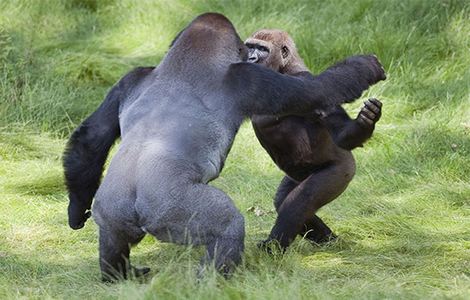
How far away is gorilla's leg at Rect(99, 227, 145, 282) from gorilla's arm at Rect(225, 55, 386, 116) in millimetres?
711

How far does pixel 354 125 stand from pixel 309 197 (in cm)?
46

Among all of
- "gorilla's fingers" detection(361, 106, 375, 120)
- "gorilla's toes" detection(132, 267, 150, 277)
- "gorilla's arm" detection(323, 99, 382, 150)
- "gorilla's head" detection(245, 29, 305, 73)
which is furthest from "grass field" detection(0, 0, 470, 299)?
"gorilla's head" detection(245, 29, 305, 73)

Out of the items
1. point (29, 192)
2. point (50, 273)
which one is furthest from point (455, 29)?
point (50, 273)

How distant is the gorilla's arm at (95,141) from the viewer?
4.23m

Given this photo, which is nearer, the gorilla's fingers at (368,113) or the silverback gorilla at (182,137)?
the silverback gorilla at (182,137)

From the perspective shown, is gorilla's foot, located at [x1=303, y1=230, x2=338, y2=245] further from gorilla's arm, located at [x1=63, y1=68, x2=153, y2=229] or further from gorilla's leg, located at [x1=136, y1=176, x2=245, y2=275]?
gorilla's arm, located at [x1=63, y1=68, x2=153, y2=229]

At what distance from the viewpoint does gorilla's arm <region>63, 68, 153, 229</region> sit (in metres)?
4.23

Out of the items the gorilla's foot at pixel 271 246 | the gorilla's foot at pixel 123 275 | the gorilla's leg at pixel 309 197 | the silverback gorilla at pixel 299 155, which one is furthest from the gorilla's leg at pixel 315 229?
the gorilla's foot at pixel 123 275

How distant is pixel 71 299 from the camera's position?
3.72 meters

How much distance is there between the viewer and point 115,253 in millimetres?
4055

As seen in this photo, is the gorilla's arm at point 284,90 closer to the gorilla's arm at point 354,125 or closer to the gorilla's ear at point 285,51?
the gorilla's arm at point 354,125

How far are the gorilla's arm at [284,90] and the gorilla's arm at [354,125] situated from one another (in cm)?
10

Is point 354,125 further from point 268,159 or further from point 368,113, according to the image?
point 268,159

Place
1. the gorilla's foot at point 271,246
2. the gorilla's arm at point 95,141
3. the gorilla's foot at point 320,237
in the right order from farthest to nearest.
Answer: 1. the gorilla's foot at point 320,237
2. the gorilla's foot at point 271,246
3. the gorilla's arm at point 95,141
